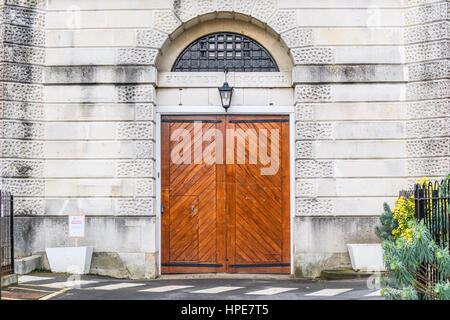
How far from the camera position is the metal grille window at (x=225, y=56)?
38.4 ft

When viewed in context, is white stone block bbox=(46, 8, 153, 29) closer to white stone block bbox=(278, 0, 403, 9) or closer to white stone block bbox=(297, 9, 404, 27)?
white stone block bbox=(297, 9, 404, 27)

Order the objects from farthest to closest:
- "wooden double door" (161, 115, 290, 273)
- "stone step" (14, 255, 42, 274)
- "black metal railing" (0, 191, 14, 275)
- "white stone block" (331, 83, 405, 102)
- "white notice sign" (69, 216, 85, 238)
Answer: "wooden double door" (161, 115, 290, 273) < "white stone block" (331, 83, 405, 102) < "white notice sign" (69, 216, 85, 238) < "stone step" (14, 255, 42, 274) < "black metal railing" (0, 191, 14, 275)

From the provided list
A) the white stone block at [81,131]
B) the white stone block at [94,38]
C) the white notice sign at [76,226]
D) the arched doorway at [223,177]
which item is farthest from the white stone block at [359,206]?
the white stone block at [94,38]

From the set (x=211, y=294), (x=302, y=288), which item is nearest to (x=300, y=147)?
(x=302, y=288)

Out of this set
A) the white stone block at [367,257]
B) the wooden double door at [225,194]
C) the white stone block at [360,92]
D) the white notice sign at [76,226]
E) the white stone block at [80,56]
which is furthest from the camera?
the wooden double door at [225,194]

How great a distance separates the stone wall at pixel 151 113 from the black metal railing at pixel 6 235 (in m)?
1.07

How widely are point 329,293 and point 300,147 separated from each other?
3.12 metres

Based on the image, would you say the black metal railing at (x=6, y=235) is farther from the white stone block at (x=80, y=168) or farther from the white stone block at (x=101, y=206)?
the white stone block at (x=80, y=168)

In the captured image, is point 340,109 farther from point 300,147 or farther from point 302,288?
point 302,288

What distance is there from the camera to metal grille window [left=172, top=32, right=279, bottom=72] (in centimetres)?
1170

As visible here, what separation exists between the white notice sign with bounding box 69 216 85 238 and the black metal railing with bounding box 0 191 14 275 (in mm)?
1087

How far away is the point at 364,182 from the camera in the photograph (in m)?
11.1

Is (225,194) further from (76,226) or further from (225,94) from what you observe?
(76,226)

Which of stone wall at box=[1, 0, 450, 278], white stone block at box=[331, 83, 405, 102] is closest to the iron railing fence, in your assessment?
stone wall at box=[1, 0, 450, 278]
